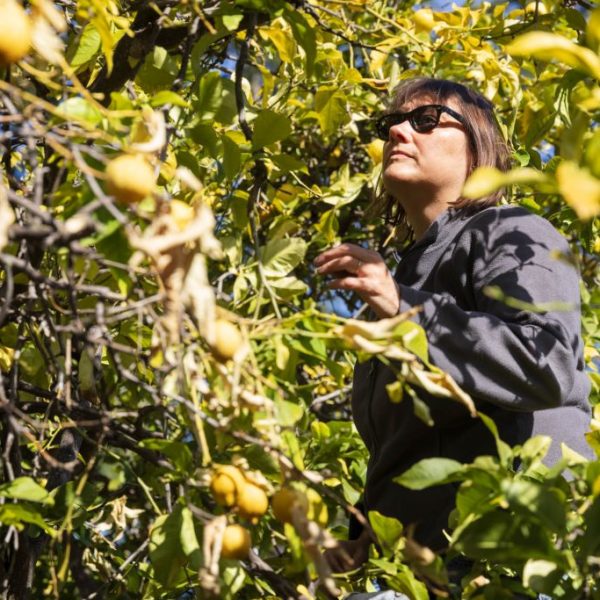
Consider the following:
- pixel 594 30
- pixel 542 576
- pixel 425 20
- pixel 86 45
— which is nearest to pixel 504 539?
pixel 542 576

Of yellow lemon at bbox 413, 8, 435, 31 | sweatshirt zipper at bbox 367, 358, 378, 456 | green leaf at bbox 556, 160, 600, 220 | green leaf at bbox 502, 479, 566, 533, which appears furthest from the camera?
yellow lemon at bbox 413, 8, 435, 31

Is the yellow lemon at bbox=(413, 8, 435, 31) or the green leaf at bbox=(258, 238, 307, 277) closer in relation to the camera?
the green leaf at bbox=(258, 238, 307, 277)

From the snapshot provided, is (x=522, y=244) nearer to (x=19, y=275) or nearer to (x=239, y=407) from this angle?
(x=239, y=407)

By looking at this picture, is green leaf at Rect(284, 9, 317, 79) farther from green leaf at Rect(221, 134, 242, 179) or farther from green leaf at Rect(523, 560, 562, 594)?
green leaf at Rect(523, 560, 562, 594)

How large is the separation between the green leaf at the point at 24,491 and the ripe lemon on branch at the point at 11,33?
0.50m

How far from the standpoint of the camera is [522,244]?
4.20ft

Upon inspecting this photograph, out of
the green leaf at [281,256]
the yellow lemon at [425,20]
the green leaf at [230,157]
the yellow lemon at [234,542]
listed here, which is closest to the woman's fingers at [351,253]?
the green leaf at [281,256]

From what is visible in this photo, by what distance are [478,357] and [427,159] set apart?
1.82 feet

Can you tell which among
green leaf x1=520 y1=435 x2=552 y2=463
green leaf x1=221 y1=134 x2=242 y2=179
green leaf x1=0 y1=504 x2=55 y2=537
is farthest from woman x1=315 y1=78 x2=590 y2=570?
green leaf x1=0 y1=504 x2=55 y2=537

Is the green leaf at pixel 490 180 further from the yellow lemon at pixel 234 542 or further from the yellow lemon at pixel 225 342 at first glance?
the yellow lemon at pixel 234 542

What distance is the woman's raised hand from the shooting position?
112 cm

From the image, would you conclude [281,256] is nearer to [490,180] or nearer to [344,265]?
[344,265]

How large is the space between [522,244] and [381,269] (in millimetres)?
256

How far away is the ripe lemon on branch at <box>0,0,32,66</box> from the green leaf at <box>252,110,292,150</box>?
57 centimetres
